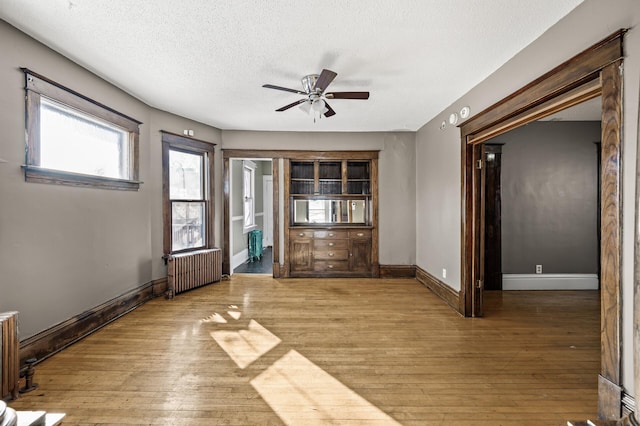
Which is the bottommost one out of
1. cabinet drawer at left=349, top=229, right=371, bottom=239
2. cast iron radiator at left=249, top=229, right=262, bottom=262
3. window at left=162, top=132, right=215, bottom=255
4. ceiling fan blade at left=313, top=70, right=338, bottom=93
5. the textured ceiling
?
cast iron radiator at left=249, top=229, right=262, bottom=262

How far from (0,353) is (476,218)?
4416mm

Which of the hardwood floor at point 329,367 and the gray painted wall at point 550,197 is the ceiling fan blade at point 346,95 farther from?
the gray painted wall at point 550,197

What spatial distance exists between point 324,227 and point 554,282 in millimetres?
3810

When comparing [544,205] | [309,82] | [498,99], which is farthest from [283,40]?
[544,205]

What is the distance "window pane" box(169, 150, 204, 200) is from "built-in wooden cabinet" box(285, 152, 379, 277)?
1.55 m

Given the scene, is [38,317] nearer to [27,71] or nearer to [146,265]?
[146,265]

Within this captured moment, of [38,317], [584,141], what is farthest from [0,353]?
[584,141]

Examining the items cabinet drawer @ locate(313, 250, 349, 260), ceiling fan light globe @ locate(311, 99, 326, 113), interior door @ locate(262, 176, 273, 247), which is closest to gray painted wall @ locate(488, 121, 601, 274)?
cabinet drawer @ locate(313, 250, 349, 260)

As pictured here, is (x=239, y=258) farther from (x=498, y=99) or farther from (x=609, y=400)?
(x=609, y=400)

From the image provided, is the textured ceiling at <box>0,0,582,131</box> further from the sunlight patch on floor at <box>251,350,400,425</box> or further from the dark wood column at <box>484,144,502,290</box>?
the sunlight patch on floor at <box>251,350,400,425</box>

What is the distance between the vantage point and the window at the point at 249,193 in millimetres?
Result: 6900

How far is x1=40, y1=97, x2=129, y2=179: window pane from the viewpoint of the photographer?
8.82 ft

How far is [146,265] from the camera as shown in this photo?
13.2 feet

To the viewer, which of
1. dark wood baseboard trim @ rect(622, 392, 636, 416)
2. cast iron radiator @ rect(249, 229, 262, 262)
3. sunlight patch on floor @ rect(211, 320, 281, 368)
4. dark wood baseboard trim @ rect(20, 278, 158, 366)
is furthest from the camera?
cast iron radiator @ rect(249, 229, 262, 262)
